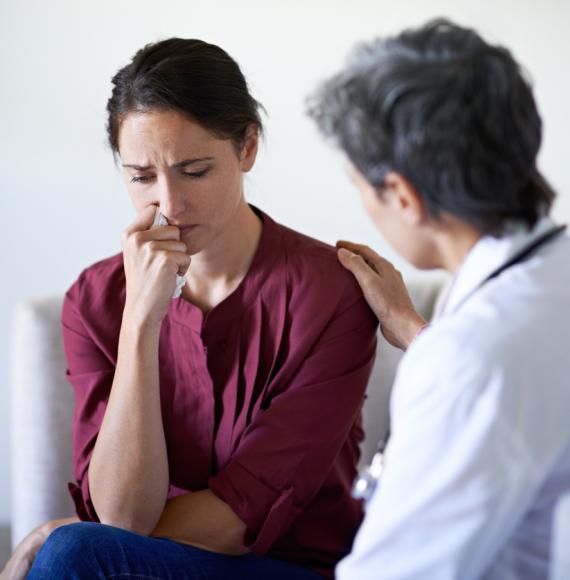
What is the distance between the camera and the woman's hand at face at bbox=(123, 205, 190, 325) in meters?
1.54

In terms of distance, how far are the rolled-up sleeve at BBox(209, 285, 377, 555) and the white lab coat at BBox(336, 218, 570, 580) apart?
1.57 ft

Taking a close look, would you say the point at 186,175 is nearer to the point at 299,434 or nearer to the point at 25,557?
the point at 299,434

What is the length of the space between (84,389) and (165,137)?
0.49 m

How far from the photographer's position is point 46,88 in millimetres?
2404

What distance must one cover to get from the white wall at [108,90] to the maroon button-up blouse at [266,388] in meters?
0.75

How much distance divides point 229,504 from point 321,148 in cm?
120

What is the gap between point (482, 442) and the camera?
949 mm

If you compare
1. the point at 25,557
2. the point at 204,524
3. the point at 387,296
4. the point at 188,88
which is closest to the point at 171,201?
the point at 188,88

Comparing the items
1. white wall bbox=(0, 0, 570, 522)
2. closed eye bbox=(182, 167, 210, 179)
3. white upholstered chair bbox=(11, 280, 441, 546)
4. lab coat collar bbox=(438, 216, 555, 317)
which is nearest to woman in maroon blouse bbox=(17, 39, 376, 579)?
closed eye bbox=(182, 167, 210, 179)

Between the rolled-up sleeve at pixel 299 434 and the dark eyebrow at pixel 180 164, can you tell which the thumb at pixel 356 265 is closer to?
the rolled-up sleeve at pixel 299 434

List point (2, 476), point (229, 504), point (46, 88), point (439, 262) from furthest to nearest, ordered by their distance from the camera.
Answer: point (2, 476) < point (46, 88) < point (229, 504) < point (439, 262)

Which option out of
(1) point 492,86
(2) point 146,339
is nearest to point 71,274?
(2) point 146,339

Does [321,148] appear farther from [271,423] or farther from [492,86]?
[492,86]

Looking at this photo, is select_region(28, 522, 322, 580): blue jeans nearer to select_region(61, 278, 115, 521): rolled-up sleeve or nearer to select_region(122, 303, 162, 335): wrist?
select_region(61, 278, 115, 521): rolled-up sleeve
